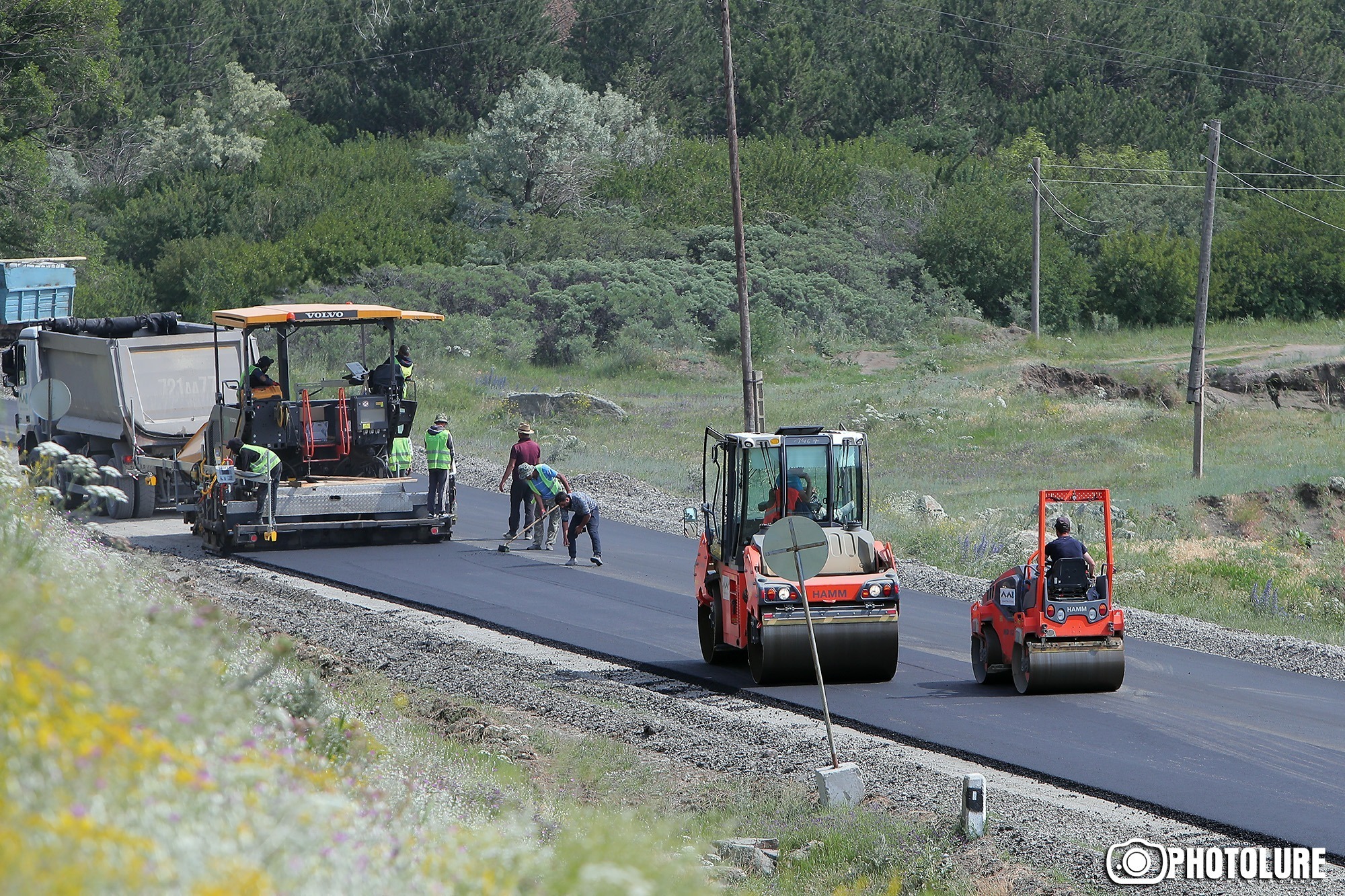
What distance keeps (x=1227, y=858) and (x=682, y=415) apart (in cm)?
3026

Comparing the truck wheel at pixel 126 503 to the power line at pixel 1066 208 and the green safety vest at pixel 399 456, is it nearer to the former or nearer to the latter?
the green safety vest at pixel 399 456

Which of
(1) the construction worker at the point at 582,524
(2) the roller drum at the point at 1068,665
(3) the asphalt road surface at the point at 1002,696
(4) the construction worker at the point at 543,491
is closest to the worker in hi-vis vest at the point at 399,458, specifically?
(3) the asphalt road surface at the point at 1002,696

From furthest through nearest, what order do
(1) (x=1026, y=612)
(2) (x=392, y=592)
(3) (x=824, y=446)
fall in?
(2) (x=392, y=592) < (3) (x=824, y=446) < (1) (x=1026, y=612)

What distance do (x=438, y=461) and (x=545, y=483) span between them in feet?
5.05

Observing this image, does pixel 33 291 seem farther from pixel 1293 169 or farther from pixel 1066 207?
pixel 1293 169

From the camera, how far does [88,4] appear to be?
1666 inches

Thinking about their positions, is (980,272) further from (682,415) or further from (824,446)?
(824,446)

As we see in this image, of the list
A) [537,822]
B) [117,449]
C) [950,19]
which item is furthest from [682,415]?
[950,19]

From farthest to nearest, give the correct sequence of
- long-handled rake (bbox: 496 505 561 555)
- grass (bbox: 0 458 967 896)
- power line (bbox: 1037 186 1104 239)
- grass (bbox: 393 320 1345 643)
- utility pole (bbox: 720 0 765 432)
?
power line (bbox: 1037 186 1104 239) < utility pole (bbox: 720 0 765 432) < grass (bbox: 393 320 1345 643) < long-handled rake (bbox: 496 505 561 555) < grass (bbox: 0 458 967 896)

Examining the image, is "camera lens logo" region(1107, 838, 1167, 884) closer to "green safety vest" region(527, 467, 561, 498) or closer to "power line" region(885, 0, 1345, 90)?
"green safety vest" region(527, 467, 561, 498)

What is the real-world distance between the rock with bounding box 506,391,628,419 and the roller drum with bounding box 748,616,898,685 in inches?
936

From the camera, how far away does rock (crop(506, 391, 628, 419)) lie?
36438 mm

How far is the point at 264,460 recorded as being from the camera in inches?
730

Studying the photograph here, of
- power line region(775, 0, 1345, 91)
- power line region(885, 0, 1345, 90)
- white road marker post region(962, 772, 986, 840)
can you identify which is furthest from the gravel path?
power line region(885, 0, 1345, 90)
